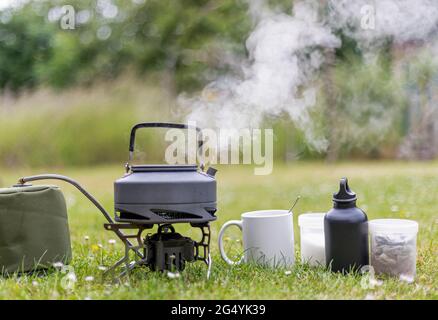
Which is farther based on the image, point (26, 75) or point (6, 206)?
point (26, 75)

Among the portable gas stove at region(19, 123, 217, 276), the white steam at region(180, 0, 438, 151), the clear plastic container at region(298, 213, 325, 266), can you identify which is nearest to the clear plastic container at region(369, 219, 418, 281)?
the clear plastic container at region(298, 213, 325, 266)

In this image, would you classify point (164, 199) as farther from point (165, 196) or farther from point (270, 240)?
point (270, 240)

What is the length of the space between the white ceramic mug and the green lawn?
0.07 metres

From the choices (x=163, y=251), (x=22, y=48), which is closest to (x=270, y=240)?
(x=163, y=251)

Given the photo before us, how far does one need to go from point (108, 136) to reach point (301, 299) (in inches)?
290

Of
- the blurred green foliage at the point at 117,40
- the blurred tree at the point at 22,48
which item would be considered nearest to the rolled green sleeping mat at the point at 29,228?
the blurred green foliage at the point at 117,40

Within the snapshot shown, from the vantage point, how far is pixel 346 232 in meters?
2.29

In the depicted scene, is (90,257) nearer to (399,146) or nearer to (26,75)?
(399,146)

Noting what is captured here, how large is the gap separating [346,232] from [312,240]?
0.27 m

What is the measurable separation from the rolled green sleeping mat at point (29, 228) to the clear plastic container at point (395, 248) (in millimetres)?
1259

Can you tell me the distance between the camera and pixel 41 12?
16.4m

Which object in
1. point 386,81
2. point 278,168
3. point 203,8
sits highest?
point 203,8

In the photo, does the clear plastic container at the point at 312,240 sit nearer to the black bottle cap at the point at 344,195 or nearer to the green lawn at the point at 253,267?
the green lawn at the point at 253,267
